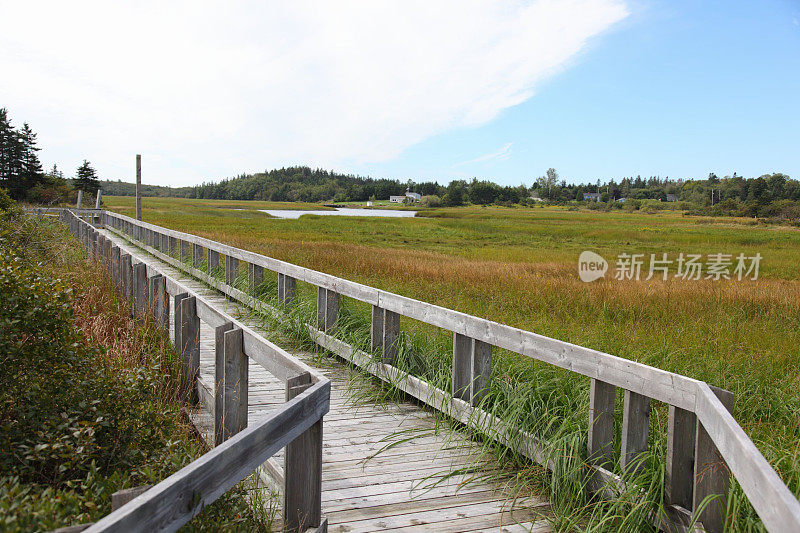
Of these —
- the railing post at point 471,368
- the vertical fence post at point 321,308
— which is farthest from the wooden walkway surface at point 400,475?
the vertical fence post at point 321,308

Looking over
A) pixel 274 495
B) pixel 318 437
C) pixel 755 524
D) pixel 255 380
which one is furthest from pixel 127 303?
pixel 755 524

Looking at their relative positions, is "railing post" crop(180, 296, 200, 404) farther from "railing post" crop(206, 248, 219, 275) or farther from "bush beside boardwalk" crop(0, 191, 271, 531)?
"railing post" crop(206, 248, 219, 275)

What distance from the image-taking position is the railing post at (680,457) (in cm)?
301

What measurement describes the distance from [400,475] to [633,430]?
4.83 feet

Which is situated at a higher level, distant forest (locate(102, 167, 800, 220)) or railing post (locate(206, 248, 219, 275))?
distant forest (locate(102, 167, 800, 220))

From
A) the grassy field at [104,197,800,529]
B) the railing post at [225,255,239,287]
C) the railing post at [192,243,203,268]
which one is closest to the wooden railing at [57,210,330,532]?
the grassy field at [104,197,800,529]

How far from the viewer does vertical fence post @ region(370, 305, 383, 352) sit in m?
5.78

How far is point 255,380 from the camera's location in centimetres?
583

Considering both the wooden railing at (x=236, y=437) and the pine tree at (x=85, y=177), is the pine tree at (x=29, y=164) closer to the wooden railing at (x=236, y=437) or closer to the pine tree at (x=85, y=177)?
the pine tree at (x=85, y=177)

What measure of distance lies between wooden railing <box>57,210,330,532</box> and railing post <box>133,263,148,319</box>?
4.55ft

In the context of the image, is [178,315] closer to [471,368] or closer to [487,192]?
[471,368]

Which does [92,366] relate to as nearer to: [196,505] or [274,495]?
[274,495]

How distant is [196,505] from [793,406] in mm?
5313

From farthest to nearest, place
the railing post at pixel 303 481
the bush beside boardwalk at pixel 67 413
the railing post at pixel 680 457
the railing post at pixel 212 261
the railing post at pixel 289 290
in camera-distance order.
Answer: the railing post at pixel 212 261, the railing post at pixel 289 290, the railing post at pixel 680 457, the bush beside boardwalk at pixel 67 413, the railing post at pixel 303 481
